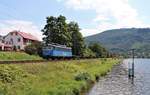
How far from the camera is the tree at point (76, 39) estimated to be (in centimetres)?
11900

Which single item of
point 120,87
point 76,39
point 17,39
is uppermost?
point 76,39

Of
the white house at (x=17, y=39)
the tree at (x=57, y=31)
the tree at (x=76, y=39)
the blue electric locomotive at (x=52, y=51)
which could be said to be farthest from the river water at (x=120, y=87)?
the tree at (x=76, y=39)

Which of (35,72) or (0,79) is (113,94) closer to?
(35,72)

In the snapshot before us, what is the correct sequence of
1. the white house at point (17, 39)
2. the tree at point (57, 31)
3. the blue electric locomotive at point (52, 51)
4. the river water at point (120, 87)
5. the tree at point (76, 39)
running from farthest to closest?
the tree at point (76, 39)
the white house at point (17, 39)
the tree at point (57, 31)
the blue electric locomotive at point (52, 51)
the river water at point (120, 87)

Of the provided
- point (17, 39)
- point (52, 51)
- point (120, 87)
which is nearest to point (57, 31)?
point (17, 39)

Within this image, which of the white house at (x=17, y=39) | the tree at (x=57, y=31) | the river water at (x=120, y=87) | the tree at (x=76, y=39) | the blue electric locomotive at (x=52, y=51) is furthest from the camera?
the tree at (x=76, y=39)

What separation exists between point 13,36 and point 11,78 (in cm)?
8074

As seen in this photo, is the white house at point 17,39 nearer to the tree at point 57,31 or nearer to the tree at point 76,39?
the tree at point 57,31

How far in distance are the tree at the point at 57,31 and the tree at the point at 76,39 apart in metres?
8.87

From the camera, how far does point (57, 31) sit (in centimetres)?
10675

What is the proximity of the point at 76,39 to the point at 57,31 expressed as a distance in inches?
553

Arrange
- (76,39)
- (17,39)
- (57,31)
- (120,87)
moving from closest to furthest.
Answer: (120,87) < (57,31) < (17,39) < (76,39)

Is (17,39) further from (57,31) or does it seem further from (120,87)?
(120,87)

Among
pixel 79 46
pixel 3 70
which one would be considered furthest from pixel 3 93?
pixel 79 46
